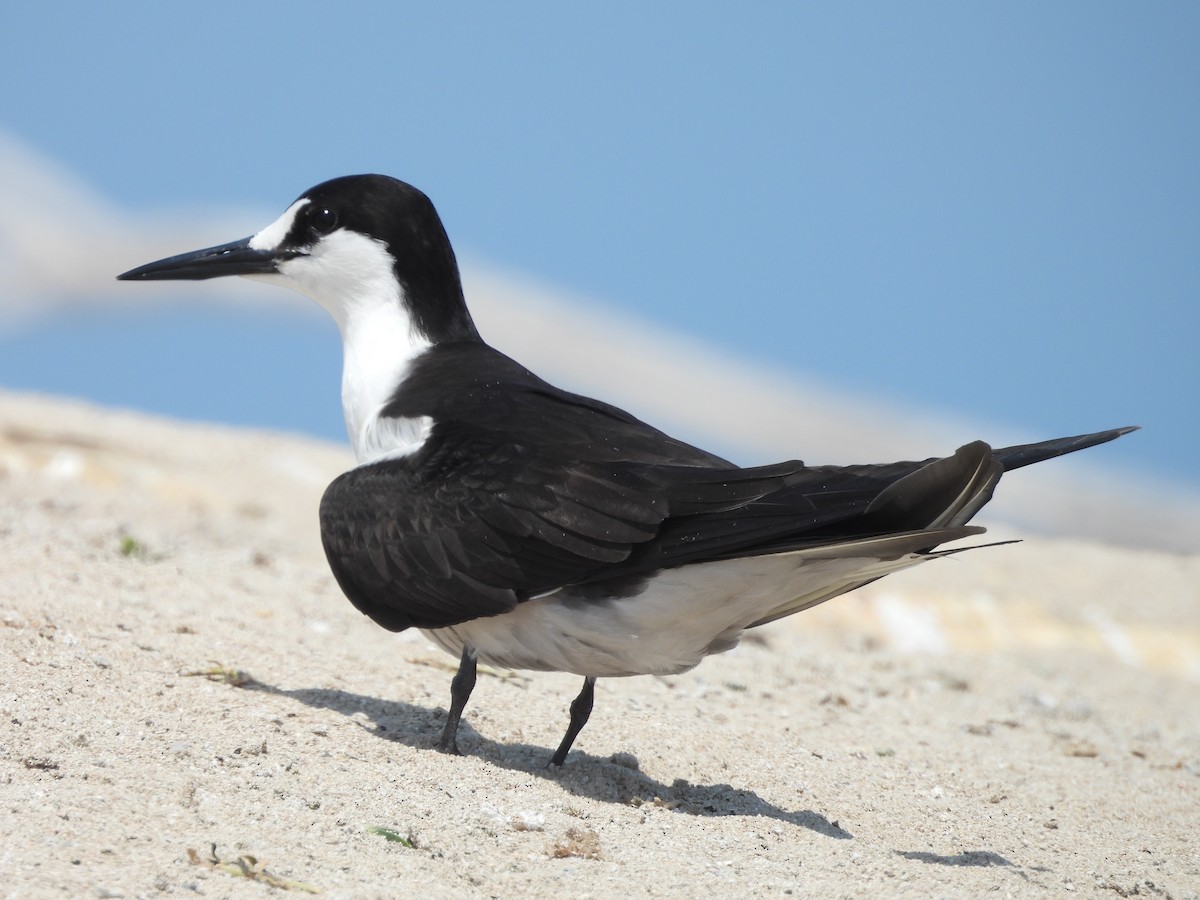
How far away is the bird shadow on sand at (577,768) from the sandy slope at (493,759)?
0.02 m

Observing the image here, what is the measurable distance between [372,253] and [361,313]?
23 cm

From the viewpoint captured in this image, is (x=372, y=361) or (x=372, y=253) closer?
(x=372, y=361)

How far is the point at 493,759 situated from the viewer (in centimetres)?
442

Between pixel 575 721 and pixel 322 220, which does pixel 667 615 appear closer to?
pixel 575 721

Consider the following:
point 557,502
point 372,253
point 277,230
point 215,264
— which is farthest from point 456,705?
point 215,264

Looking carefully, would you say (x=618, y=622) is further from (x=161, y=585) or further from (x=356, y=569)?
(x=161, y=585)

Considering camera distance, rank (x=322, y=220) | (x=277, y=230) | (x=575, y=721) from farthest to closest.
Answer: (x=277, y=230) < (x=322, y=220) < (x=575, y=721)

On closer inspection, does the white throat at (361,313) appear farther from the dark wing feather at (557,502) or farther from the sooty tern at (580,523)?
the dark wing feather at (557,502)

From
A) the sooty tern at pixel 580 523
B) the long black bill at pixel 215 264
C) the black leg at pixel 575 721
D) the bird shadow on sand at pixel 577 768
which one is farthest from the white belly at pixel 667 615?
the long black bill at pixel 215 264

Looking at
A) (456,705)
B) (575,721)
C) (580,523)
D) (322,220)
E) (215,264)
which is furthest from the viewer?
(215,264)

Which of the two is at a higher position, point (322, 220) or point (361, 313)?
point (322, 220)

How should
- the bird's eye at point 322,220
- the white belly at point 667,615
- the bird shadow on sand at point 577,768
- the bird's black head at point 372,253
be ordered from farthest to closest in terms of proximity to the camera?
the bird's eye at point 322,220, the bird's black head at point 372,253, the bird shadow on sand at point 577,768, the white belly at point 667,615

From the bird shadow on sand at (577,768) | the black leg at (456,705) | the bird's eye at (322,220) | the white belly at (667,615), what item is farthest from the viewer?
the bird's eye at (322,220)

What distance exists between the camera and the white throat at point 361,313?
16.1 ft
